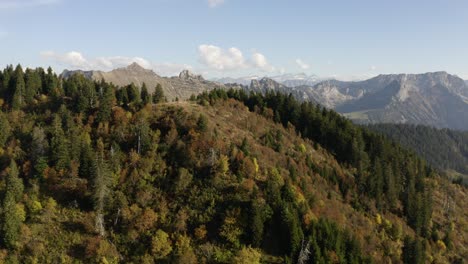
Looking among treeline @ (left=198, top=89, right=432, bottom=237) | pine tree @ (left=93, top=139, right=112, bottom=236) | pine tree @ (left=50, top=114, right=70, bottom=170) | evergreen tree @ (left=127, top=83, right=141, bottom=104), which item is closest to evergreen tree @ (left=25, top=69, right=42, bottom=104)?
evergreen tree @ (left=127, top=83, right=141, bottom=104)

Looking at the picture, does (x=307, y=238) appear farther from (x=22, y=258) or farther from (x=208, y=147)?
(x=22, y=258)

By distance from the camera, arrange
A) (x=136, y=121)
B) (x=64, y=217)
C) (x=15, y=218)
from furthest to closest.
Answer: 1. (x=136, y=121)
2. (x=64, y=217)
3. (x=15, y=218)

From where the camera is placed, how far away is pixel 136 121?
102 m

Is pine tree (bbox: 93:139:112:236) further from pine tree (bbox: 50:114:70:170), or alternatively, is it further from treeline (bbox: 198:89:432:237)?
treeline (bbox: 198:89:432:237)

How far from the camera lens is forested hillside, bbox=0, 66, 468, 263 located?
7000 cm

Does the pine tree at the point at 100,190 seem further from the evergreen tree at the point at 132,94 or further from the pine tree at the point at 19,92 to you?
the pine tree at the point at 19,92

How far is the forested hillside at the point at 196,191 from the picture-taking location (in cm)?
7000

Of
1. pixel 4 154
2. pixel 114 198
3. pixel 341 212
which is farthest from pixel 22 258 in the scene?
pixel 341 212

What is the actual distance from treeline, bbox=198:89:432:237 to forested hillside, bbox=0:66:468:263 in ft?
2.01

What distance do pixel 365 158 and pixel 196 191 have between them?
6721 centimetres

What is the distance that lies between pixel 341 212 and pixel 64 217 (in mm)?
64875

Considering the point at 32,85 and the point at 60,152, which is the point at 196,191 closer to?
the point at 60,152

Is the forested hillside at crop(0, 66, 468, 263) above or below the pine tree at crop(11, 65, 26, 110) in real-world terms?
below

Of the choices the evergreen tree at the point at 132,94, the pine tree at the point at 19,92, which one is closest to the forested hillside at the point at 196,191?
the pine tree at the point at 19,92
